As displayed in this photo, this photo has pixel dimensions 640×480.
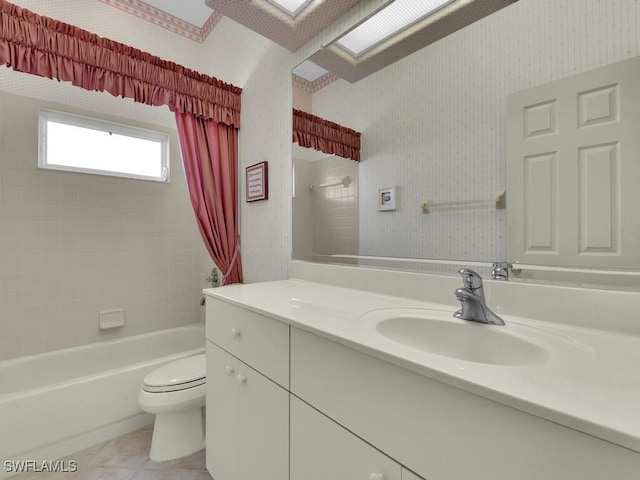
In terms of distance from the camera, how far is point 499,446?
44 centimetres

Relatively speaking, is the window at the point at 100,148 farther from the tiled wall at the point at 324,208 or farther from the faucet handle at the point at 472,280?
the faucet handle at the point at 472,280

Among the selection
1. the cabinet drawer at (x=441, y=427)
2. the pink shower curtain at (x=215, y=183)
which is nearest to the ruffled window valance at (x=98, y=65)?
the pink shower curtain at (x=215, y=183)

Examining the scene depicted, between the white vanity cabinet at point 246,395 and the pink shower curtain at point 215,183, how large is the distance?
784mm

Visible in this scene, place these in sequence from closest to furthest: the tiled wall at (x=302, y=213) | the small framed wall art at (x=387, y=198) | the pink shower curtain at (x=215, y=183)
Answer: the small framed wall art at (x=387, y=198) < the tiled wall at (x=302, y=213) < the pink shower curtain at (x=215, y=183)

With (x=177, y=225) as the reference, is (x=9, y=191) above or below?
above

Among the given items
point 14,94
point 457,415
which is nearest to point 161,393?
point 457,415

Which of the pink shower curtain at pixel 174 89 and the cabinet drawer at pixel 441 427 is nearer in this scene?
the cabinet drawer at pixel 441 427

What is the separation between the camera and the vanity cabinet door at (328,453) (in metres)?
0.61

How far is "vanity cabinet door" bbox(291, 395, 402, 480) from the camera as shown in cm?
61

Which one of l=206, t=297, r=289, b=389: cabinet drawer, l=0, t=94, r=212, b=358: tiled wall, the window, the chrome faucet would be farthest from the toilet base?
the window

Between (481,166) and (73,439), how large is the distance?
2.32 metres

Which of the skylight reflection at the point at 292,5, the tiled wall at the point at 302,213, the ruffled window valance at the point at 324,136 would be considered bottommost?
the tiled wall at the point at 302,213

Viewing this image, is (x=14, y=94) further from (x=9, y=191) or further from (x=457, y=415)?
(x=457, y=415)

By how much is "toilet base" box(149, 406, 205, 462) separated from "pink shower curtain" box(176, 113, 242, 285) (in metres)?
0.81
